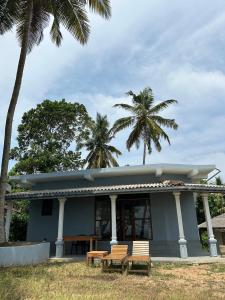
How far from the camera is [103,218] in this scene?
1502 centimetres

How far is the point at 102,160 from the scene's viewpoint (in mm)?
29078

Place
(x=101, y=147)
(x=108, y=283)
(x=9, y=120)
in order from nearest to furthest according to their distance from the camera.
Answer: (x=108, y=283)
(x=9, y=120)
(x=101, y=147)

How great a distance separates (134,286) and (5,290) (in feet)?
10.4

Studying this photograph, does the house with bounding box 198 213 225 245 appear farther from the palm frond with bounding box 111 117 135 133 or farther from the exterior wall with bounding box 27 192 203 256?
the exterior wall with bounding box 27 192 203 256

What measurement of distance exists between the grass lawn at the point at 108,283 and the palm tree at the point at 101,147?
1938cm

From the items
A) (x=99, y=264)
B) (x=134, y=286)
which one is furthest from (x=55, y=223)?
(x=134, y=286)

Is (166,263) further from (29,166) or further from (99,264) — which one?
(29,166)

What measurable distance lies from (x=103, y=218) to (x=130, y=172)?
9.21ft

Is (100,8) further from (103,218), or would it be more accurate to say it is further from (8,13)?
(103,218)

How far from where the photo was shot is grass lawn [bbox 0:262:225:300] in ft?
20.7

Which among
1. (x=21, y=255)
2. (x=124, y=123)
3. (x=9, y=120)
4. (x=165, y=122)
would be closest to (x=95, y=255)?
(x=21, y=255)

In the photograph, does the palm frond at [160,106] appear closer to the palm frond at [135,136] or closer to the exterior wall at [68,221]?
the palm frond at [135,136]

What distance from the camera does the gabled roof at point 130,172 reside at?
1448 cm

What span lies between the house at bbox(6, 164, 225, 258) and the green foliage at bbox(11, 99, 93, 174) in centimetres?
1065
